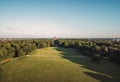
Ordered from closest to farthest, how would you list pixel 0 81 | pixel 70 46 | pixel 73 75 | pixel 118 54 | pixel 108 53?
pixel 0 81, pixel 73 75, pixel 118 54, pixel 108 53, pixel 70 46

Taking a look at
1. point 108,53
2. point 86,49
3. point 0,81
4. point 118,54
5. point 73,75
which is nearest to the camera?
point 0,81

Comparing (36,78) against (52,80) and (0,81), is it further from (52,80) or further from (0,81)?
(0,81)

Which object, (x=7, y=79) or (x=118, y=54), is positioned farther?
(x=118, y=54)

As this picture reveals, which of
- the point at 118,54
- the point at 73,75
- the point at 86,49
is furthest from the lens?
the point at 86,49

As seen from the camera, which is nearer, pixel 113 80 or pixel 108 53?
pixel 113 80

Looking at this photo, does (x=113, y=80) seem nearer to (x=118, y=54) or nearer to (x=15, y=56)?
(x=118, y=54)

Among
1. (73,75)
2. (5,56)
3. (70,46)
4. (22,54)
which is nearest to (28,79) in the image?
(73,75)

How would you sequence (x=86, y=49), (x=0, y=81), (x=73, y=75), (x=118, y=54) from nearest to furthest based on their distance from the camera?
(x=0, y=81), (x=73, y=75), (x=118, y=54), (x=86, y=49)

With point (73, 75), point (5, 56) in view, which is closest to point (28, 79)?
point (73, 75)
